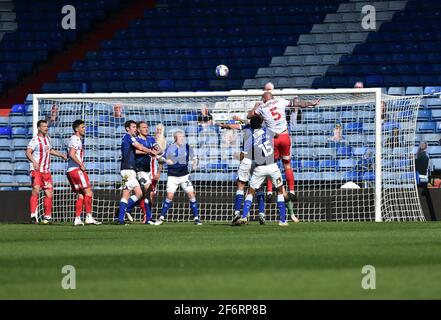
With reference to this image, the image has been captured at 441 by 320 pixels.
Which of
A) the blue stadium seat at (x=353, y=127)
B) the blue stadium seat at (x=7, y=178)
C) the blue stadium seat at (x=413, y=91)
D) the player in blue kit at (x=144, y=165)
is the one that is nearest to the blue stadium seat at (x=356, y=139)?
the blue stadium seat at (x=353, y=127)

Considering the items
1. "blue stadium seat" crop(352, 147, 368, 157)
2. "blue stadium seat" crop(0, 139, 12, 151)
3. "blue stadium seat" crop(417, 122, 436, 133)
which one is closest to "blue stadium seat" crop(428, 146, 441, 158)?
"blue stadium seat" crop(417, 122, 436, 133)

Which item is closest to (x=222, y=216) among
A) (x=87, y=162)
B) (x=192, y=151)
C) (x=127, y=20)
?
(x=192, y=151)

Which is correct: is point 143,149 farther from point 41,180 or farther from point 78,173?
point 41,180

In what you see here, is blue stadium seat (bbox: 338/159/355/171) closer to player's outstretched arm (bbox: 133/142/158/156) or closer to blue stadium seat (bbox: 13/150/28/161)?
player's outstretched arm (bbox: 133/142/158/156)

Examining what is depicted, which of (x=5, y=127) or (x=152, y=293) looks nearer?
(x=152, y=293)

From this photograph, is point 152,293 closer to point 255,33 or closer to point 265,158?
point 265,158

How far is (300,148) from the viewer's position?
75.3 feet

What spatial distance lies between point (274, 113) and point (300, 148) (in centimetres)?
385

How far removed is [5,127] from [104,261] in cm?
1895

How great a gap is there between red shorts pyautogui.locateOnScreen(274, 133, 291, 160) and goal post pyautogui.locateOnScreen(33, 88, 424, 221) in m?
2.31

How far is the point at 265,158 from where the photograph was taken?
58.7 feet

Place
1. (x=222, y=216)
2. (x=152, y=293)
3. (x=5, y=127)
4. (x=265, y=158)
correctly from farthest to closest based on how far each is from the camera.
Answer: (x=5, y=127), (x=222, y=216), (x=265, y=158), (x=152, y=293)

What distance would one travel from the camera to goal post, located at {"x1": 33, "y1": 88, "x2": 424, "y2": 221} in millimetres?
21656
